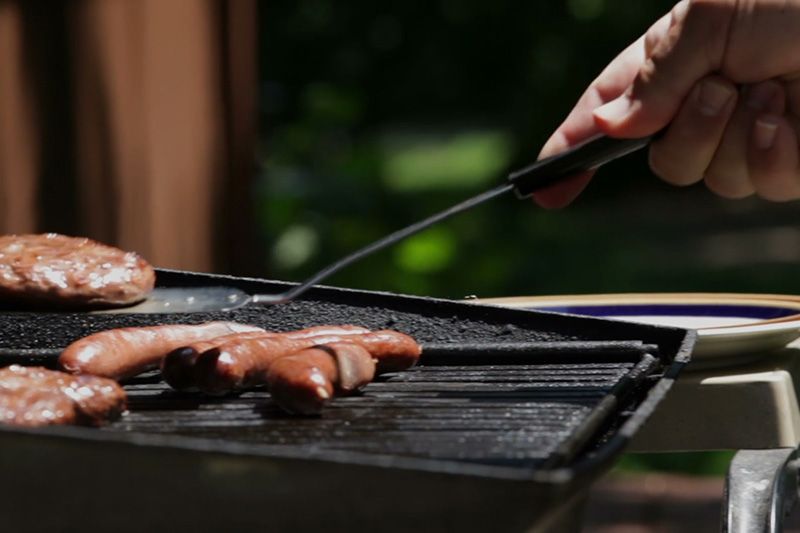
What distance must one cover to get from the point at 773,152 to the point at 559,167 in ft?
1.64

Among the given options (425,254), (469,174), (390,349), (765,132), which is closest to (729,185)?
(765,132)

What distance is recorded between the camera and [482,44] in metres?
11.7

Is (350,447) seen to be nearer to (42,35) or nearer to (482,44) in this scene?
(42,35)

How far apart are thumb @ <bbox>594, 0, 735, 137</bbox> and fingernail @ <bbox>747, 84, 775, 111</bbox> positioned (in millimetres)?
141

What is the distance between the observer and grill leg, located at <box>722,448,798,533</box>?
7.28 feet

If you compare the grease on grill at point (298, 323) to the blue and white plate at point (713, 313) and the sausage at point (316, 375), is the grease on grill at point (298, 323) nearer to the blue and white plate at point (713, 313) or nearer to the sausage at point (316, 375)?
the blue and white plate at point (713, 313)

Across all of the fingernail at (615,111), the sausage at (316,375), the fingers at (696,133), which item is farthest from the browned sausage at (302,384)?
the fingers at (696,133)

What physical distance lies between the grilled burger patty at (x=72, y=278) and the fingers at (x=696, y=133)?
0.97 meters

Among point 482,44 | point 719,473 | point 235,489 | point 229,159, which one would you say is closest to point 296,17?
point 482,44

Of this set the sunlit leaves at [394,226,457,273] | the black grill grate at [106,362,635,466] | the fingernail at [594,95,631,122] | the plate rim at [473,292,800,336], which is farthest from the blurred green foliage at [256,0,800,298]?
the black grill grate at [106,362,635,466]

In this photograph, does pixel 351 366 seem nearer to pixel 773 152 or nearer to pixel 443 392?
pixel 443 392

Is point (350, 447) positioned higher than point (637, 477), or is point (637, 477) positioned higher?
point (350, 447)

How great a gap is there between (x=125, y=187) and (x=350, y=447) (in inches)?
93.7

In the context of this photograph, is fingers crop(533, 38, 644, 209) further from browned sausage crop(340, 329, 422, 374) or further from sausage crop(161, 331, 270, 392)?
sausage crop(161, 331, 270, 392)
